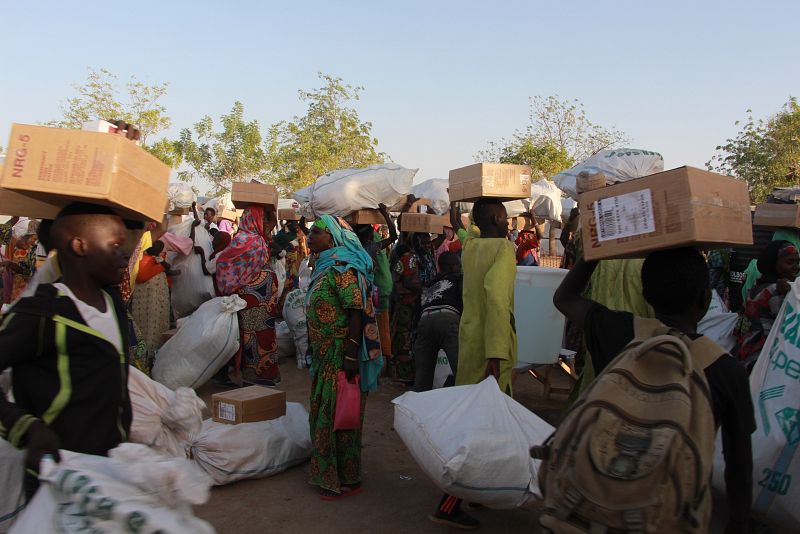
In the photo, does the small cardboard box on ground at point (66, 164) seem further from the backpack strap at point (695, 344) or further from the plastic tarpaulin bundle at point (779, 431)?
the plastic tarpaulin bundle at point (779, 431)

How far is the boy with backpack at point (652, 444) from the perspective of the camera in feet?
4.59

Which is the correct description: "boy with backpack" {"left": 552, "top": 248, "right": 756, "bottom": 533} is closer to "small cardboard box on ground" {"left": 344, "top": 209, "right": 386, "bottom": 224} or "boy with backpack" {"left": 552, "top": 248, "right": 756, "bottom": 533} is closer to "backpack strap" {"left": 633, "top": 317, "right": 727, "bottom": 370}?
"backpack strap" {"left": 633, "top": 317, "right": 727, "bottom": 370}

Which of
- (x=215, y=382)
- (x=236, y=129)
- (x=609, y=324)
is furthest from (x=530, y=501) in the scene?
(x=236, y=129)

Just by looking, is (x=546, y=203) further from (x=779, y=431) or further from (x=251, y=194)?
(x=779, y=431)

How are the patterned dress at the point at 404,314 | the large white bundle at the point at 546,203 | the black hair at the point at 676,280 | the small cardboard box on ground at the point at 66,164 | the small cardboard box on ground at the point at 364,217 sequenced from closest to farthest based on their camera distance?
the black hair at the point at 676,280 → the small cardboard box on ground at the point at 66,164 → the small cardboard box on ground at the point at 364,217 → the patterned dress at the point at 404,314 → the large white bundle at the point at 546,203

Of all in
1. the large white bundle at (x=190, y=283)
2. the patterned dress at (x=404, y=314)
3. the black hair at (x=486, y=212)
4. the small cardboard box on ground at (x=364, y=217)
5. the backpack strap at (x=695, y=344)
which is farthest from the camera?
the large white bundle at (x=190, y=283)

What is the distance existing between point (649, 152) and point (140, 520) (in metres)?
4.34

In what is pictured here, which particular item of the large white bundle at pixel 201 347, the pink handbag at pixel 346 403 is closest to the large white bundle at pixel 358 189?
the large white bundle at pixel 201 347

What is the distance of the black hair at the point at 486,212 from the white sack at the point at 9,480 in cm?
266

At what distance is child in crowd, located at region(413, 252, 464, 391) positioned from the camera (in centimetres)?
459

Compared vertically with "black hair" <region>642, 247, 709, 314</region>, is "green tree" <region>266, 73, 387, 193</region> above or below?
above

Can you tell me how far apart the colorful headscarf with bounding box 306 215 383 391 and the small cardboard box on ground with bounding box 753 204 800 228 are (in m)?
3.22

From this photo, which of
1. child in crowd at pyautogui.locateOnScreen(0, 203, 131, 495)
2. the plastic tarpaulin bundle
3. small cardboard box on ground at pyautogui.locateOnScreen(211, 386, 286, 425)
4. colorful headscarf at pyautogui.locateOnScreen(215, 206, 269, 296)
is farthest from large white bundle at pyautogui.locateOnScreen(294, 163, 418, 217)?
the plastic tarpaulin bundle

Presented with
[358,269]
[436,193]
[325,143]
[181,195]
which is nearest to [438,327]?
[358,269]
